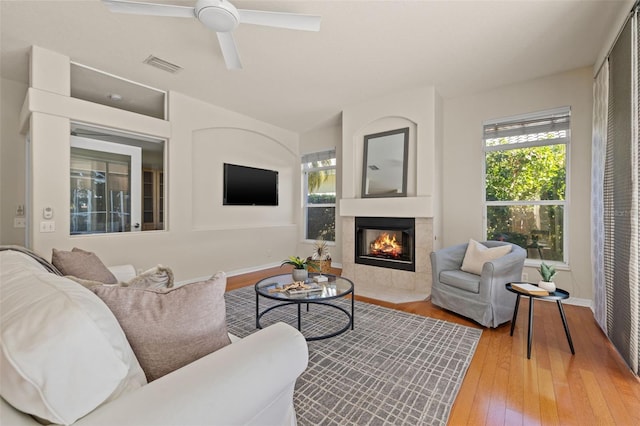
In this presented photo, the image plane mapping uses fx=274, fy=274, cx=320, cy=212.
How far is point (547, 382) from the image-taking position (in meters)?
1.80

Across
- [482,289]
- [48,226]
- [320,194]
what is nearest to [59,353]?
[482,289]

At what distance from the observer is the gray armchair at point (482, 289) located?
2523mm

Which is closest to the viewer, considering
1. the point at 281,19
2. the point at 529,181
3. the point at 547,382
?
the point at 547,382

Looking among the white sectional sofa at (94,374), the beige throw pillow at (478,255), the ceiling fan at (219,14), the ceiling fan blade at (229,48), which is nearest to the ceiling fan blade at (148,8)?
the ceiling fan at (219,14)

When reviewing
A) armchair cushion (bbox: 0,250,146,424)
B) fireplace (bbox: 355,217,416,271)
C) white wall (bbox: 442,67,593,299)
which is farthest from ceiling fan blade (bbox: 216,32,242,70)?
white wall (bbox: 442,67,593,299)

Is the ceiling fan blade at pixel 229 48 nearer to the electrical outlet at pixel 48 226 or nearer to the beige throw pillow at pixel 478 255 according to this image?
the electrical outlet at pixel 48 226

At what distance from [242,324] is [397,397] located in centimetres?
159

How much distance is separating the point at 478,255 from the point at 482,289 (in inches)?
19.7

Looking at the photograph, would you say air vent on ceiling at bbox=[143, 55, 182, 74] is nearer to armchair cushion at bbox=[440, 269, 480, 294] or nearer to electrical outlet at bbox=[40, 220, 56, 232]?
electrical outlet at bbox=[40, 220, 56, 232]

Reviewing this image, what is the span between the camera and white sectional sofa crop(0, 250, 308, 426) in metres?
0.57

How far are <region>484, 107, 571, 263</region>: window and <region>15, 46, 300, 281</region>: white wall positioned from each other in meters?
3.58

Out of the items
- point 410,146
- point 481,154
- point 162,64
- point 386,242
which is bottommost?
point 386,242

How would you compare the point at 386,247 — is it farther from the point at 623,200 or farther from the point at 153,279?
the point at 153,279

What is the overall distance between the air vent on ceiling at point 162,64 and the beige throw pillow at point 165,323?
3060mm
